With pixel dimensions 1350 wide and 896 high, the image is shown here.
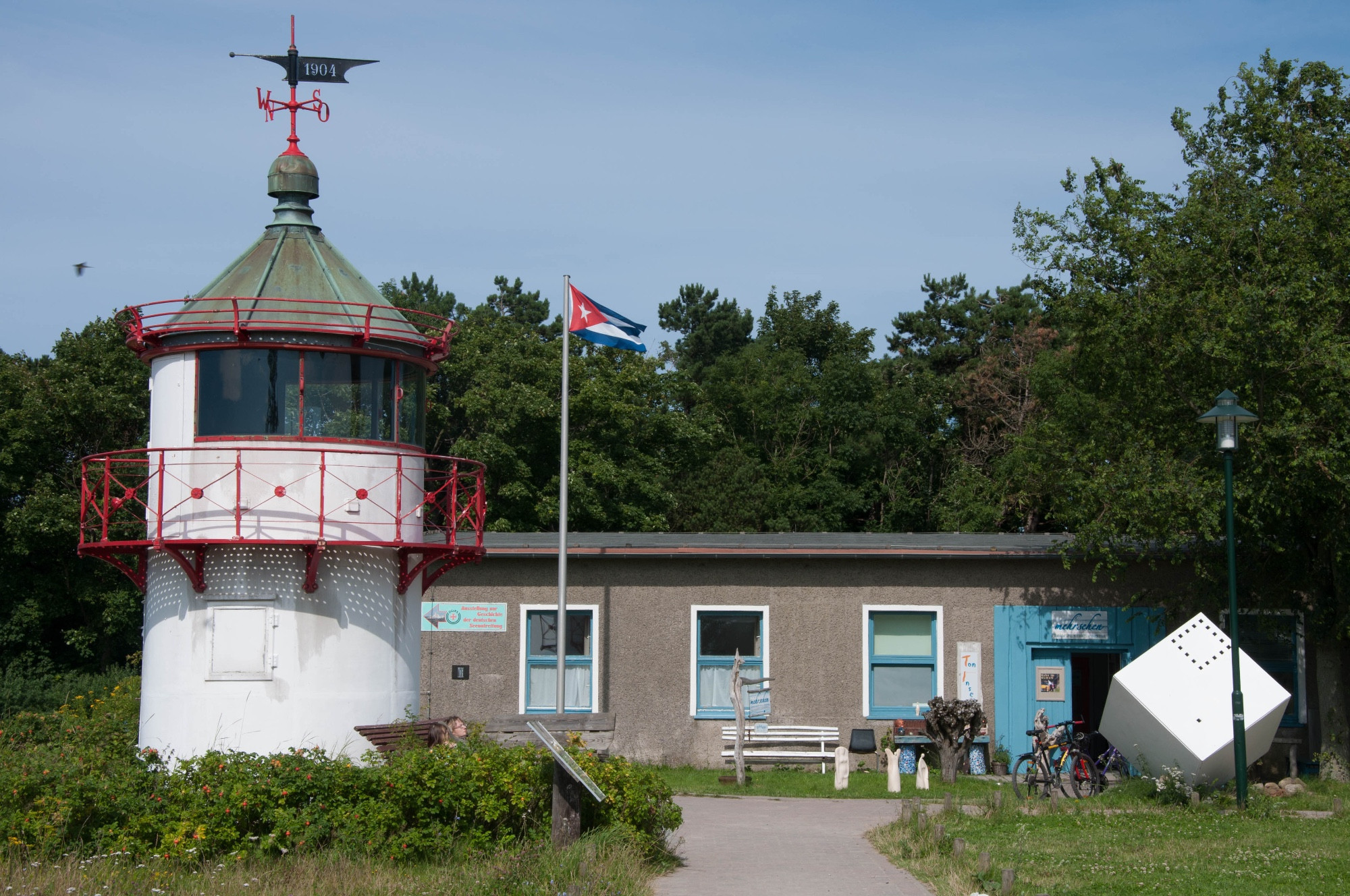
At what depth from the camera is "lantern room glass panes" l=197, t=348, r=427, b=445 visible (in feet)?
45.2

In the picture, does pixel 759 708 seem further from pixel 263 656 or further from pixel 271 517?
pixel 271 517

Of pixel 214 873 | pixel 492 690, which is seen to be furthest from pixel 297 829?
pixel 492 690

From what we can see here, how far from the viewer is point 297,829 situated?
11.3 metres

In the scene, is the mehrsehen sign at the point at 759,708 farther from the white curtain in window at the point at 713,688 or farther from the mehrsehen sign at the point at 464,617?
the mehrsehen sign at the point at 464,617

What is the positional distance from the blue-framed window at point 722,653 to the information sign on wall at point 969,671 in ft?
9.66

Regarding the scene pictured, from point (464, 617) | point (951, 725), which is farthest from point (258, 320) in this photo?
point (951, 725)

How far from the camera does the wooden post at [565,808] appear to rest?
11.5 meters

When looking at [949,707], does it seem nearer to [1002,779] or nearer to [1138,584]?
[1002,779]

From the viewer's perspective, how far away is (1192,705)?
1639 centimetres

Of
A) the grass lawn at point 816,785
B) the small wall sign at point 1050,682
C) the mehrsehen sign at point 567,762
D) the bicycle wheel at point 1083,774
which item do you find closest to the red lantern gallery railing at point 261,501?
the mehrsehen sign at point 567,762

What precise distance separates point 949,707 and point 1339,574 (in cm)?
566

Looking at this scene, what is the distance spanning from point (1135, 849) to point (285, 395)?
9.17 meters

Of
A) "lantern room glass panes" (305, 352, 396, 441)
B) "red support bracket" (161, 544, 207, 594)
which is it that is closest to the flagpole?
"lantern room glass panes" (305, 352, 396, 441)

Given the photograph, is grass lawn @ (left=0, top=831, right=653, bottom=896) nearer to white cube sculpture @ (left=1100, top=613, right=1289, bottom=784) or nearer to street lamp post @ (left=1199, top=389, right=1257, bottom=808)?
street lamp post @ (left=1199, top=389, right=1257, bottom=808)
